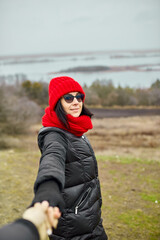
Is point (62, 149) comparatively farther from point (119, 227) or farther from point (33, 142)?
point (33, 142)

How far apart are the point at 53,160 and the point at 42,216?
52 cm

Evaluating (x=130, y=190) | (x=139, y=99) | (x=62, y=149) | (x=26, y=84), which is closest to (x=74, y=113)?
(x=62, y=149)

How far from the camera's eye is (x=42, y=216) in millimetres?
1054

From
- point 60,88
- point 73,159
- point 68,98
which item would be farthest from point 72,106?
point 73,159

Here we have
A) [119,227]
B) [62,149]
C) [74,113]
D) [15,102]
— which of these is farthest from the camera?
[15,102]

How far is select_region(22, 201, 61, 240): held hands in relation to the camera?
1.01 metres

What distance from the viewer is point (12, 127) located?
16781mm

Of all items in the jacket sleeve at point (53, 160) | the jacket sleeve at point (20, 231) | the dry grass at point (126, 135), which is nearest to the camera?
the jacket sleeve at point (20, 231)

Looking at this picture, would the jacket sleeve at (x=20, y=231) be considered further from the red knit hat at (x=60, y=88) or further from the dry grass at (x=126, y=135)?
the dry grass at (x=126, y=135)

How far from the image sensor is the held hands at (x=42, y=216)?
3.33ft

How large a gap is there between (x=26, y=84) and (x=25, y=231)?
2546 centimetres

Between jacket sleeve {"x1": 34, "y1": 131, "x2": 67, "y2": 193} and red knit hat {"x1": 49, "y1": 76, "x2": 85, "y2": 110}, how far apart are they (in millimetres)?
374

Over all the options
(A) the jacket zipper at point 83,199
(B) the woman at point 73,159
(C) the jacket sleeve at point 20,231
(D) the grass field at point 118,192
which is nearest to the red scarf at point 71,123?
(B) the woman at point 73,159

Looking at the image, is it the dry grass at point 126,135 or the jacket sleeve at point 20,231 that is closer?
the jacket sleeve at point 20,231
